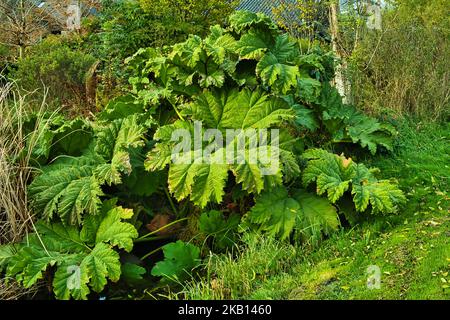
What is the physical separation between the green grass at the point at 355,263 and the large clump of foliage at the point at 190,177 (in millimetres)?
155

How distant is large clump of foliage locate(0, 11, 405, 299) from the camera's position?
436 centimetres

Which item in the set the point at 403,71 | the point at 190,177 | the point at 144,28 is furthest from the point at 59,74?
the point at 190,177

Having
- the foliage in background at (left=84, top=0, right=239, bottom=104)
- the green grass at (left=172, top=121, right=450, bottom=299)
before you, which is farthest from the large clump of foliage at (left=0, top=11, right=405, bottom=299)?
the foliage in background at (left=84, top=0, right=239, bottom=104)

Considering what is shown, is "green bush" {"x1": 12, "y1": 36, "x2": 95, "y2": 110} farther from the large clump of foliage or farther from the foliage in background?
the large clump of foliage

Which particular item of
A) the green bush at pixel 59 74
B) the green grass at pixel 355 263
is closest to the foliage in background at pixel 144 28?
the green bush at pixel 59 74

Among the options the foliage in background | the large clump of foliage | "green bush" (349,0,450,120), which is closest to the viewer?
the large clump of foliage

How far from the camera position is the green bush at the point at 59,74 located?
351 inches

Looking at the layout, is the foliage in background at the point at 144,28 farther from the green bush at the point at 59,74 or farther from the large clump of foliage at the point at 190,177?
the large clump of foliage at the point at 190,177

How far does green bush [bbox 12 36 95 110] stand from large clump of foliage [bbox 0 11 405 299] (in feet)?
11.9

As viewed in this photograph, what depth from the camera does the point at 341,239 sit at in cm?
440

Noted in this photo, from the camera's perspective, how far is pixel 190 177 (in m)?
4.38

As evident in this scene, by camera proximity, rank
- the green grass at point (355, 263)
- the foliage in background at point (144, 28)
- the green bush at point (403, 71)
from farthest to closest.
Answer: the foliage in background at point (144, 28), the green bush at point (403, 71), the green grass at point (355, 263)

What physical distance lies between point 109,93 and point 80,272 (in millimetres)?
4698

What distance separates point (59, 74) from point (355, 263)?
659 cm
